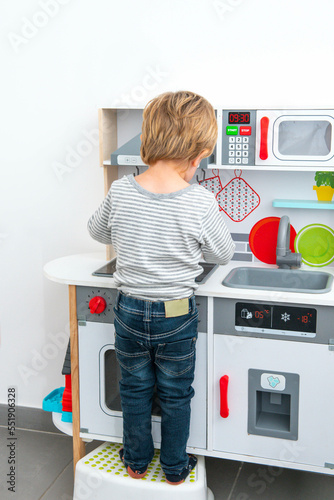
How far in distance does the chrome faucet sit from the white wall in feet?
0.70

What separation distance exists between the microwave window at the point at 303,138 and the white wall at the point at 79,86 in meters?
0.07

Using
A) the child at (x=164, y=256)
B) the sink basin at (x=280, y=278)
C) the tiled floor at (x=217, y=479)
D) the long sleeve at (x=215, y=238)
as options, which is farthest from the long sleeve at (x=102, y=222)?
the tiled floor at (x=217, y=479)

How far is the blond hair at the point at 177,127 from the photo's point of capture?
1.53 metres

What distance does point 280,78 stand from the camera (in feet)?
6.61

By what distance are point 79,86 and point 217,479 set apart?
4.94ft

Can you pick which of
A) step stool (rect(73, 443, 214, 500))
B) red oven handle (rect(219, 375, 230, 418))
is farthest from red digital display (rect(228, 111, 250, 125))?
step stool (rect(73, 443, 214, 500))

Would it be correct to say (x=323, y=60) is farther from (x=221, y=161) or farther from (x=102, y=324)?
(x=102, y=324)

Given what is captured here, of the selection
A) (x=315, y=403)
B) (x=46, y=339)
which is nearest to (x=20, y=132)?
(x=46, y=339)

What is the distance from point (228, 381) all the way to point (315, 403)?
26 cm

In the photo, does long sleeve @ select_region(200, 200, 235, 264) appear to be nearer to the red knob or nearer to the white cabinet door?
the white cabinet door

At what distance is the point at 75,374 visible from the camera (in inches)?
78.0

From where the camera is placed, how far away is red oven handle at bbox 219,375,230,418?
1.80m

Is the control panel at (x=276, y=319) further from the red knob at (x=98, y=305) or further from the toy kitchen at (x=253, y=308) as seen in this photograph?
the red knob at (x=98, y=305)

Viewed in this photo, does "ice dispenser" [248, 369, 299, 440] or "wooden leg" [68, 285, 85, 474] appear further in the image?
"wooden leg" [68, 285, 85, 474]
